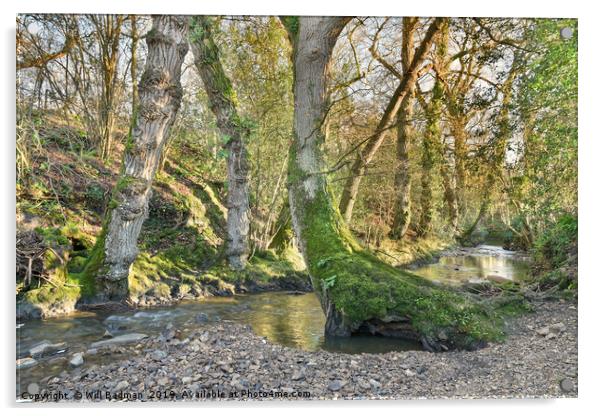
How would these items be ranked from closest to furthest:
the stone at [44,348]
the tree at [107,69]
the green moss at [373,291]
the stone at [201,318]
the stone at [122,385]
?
the stone at [122,385]
the stone at [44,348]
the green moss at [373,291]
the tree at [107,69]
the stone at [201,318]

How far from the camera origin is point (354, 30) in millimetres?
4652

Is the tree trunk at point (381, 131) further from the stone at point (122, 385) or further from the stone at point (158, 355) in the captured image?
the stone at point (122, 385)

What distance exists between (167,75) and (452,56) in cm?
340

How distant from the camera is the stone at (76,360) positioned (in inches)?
145

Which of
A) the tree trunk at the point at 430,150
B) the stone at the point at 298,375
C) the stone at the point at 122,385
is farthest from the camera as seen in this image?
the tree trunk at the point at 430,150

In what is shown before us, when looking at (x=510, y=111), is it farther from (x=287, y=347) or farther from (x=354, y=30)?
(x=287, y=347)

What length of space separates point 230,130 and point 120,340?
353cm

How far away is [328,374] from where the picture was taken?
354 cm

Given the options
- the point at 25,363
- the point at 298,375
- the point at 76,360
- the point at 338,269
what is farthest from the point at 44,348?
the point at 338,269

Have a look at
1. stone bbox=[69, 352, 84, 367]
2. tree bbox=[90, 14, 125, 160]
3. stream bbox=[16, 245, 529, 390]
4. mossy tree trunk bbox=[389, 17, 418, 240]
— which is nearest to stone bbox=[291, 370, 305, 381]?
stream bbox=[16, 245, 529, 390]

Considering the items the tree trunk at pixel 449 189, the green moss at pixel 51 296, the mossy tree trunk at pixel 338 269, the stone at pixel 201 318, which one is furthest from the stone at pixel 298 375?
the green moss at pixel 51 296

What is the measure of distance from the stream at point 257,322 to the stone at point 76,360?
41mm

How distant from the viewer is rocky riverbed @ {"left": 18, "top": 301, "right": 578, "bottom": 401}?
347 centimetres
